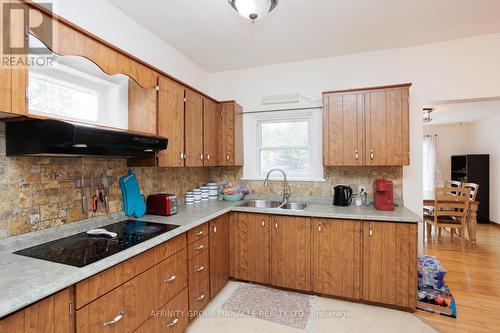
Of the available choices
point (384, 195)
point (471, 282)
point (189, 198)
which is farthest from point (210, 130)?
point (471, 282)

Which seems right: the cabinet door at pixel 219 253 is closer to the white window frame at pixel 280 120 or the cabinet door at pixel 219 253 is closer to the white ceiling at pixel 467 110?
the white window frame at pixel 280 120

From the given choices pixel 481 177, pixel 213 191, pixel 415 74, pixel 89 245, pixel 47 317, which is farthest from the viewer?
pixel 481 177

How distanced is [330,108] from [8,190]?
2743 millimetres

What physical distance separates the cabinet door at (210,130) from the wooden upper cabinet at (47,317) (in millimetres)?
1833

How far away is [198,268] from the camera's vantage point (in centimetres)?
208

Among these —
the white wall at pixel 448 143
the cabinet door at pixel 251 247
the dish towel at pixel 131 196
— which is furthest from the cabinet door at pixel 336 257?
the white wall at pixel 448 143

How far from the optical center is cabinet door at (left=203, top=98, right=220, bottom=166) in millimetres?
2793

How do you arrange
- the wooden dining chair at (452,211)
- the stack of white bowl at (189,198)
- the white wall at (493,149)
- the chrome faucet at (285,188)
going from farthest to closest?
the white wall at (493,149) < the wooden dining chair at (452,211) < the chrome faucet at (285,188) < the stack of white bowl at (189,198)

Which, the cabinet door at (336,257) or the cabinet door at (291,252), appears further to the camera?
the cabinet door at (291,252)

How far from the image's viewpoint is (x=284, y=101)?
315 centimetres

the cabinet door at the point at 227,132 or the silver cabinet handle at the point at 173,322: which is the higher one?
the cabinet door at the point at 227,132

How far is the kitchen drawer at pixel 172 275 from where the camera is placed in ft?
5.44

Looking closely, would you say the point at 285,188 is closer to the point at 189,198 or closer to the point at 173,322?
the point at 189,198

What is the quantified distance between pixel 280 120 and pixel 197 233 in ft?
6.34
